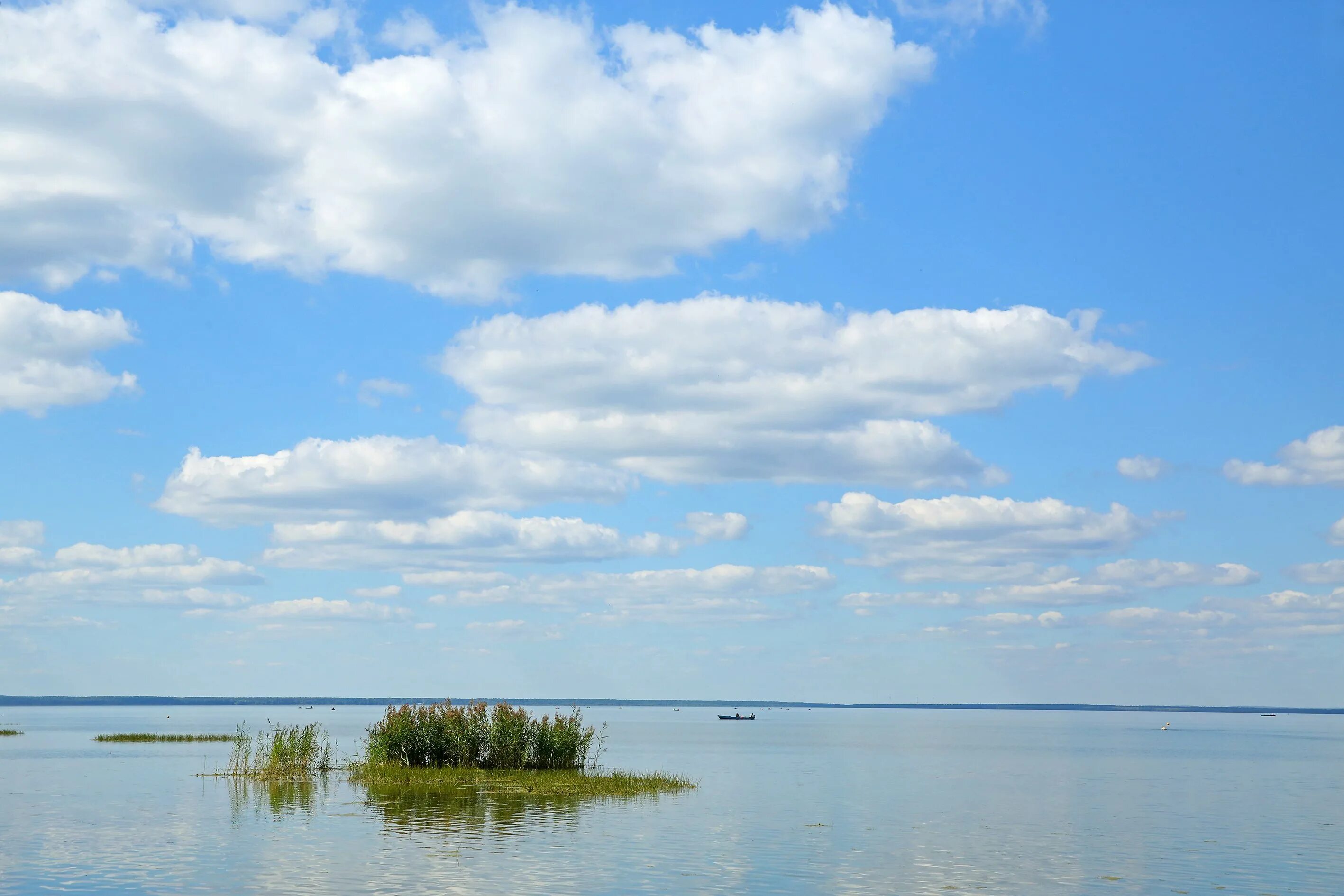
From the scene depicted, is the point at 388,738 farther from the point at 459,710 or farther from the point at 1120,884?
the point at 1120,884

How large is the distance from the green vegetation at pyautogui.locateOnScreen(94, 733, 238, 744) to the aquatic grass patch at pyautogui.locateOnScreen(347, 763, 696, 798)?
59.8 m

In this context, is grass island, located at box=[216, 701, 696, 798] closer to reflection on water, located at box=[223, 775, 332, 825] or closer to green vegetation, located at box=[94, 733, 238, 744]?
reflection on water, located at box=[223, 775, 332, 825]

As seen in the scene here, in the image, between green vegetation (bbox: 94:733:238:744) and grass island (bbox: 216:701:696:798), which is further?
green vegetation (bbox: 94:733:238:744)

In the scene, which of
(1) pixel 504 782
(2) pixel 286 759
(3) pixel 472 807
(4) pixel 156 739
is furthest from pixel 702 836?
(4) pixel 156 739

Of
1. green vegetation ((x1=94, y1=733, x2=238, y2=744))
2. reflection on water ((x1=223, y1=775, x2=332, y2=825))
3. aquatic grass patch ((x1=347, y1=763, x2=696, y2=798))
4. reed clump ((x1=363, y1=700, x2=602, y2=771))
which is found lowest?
green vegetation ((x1=94, y1=733, x2=238, y2=744))

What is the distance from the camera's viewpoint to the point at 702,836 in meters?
46.5

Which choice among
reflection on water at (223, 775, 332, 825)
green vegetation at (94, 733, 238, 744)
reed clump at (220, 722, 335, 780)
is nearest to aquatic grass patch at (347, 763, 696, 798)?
reflection on water at (223, 775, 332, 825)

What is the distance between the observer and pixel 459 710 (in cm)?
6512

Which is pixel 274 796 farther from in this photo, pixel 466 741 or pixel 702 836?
pixel 702 836

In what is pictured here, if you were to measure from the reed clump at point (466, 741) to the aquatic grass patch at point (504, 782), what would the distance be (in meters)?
0.38

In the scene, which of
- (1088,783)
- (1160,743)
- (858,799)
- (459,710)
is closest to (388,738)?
(459,710)

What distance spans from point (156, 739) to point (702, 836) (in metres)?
90.6

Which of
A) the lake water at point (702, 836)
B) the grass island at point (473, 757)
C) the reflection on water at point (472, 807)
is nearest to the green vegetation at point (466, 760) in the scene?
the grass island at point (473, 757)

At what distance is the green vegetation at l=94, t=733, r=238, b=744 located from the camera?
387ft
